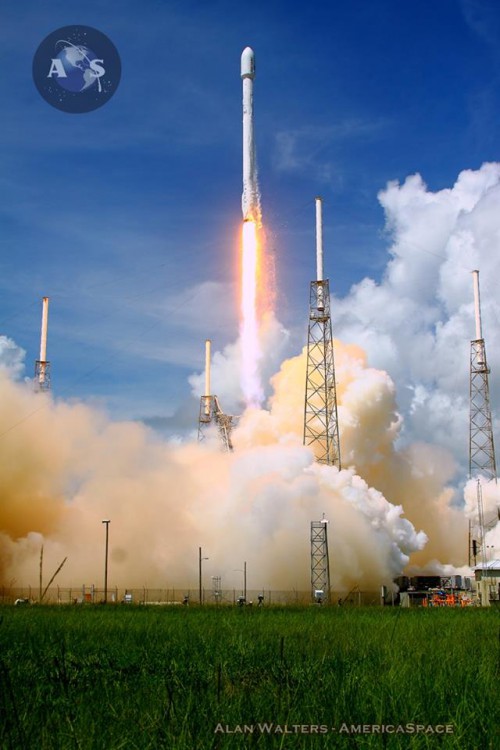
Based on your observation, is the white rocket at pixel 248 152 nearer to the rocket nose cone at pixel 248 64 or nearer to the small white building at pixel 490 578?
the rocket nose cone at pixel 248 64

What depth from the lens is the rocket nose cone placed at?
57.8 meters

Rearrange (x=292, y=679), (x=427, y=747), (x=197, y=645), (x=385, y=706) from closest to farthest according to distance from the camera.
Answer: (x=427, y=747) < (x=385, y=706) < (x=292, y=679) < (x=197, y=645)

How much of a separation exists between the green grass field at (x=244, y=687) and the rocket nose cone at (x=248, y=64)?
46524mm

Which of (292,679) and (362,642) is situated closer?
(292,679)

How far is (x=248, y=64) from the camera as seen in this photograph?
57.8m

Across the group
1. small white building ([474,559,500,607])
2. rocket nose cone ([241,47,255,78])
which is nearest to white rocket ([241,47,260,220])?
rocket nose cone ([241,47,255,78])

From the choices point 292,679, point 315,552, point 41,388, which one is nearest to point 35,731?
point 292,679

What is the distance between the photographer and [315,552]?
64.2 meters

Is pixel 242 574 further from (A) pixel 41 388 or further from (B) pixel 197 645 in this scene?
(B) pixel 197 645

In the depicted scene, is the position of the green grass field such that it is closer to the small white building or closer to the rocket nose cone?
the small white building

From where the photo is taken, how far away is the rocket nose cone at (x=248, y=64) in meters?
57.8

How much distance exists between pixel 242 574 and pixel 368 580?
38.2ft

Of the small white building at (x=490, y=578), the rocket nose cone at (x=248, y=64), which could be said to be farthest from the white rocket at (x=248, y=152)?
the small white building at (x=490, y=578)

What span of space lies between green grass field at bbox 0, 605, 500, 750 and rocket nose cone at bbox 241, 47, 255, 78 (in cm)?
4652
